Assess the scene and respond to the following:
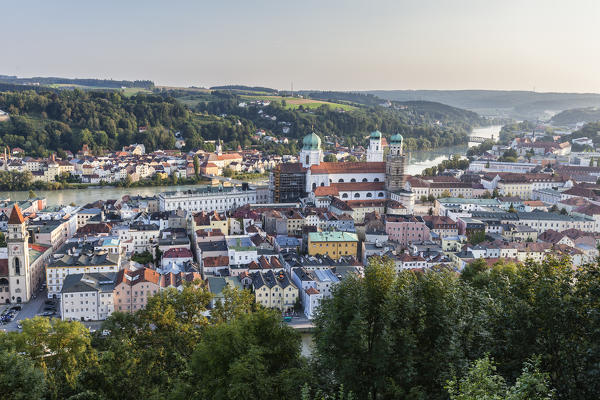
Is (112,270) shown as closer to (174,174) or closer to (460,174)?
(174,174)

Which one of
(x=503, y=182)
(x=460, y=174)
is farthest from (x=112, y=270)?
(x=460, y=174)

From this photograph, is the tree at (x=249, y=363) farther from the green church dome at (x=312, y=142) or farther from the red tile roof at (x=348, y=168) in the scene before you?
the green church dome at (x=312, y=142)

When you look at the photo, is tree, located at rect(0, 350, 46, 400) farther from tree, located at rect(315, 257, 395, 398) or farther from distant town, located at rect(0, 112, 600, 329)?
distant town, located at rect(0, 112, 600, 329)

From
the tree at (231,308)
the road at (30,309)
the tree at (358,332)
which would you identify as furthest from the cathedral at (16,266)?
the tree at (358,332)

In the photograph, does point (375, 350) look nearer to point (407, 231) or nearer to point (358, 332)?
point (358, 332)

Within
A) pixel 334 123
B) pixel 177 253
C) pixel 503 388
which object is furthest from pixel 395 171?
pixel 334 123
